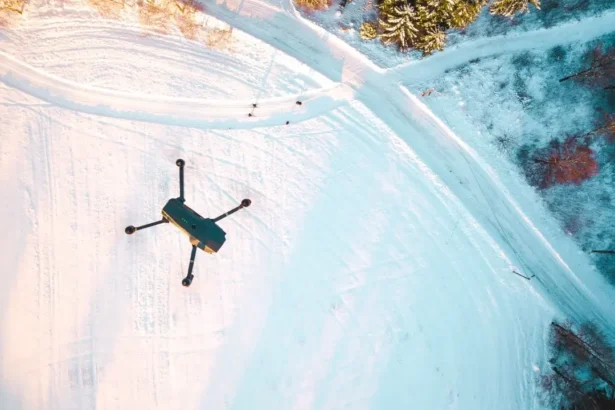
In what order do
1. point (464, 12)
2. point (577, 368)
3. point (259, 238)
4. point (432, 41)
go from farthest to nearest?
point (259, 238) < point (577, 368) < point (432, 41) < point (464, 12)

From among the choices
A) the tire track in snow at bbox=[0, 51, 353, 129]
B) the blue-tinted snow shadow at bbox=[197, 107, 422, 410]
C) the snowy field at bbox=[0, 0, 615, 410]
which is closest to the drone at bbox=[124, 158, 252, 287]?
the snowy field at bbox=[0, 0, 615, 410]

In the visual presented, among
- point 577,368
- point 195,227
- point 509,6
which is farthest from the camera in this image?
point 577,368

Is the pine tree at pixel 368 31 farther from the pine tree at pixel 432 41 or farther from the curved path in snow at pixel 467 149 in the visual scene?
the pine tree at pixel 432 41

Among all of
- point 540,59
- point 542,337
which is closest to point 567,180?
point 540,59

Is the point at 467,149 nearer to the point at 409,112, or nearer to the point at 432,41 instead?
the point at 409,112

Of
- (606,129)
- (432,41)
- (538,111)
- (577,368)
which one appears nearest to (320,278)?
(432,41)

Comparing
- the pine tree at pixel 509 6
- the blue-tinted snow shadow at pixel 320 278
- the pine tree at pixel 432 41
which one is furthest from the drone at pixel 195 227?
the pine tree at pixel 509 6

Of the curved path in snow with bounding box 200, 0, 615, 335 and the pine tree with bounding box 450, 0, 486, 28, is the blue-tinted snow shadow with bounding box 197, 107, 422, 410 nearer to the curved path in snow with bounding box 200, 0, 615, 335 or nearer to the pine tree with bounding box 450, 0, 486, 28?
the curved path in snow with bounding box 200, 0, 615, 335
